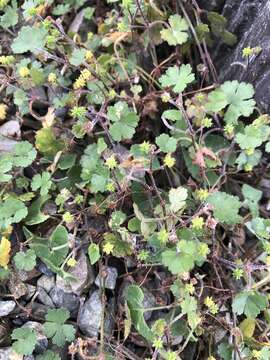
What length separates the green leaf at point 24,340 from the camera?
5.89 ft

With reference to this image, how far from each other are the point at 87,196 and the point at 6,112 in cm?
55

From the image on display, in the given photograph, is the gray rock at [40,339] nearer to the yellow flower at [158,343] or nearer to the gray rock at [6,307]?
the gray rock at [6,307]

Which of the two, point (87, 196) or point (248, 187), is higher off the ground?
point (248, 187)

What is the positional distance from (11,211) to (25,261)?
200 millimetres

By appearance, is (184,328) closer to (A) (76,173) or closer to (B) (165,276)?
(B) (165,276)

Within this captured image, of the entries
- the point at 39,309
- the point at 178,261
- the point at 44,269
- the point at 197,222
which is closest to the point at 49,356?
the point at 39,309

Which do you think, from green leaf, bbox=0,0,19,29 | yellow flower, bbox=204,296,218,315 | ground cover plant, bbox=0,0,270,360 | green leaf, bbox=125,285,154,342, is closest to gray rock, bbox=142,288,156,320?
ground cover plant, bbox=0,0,270,360

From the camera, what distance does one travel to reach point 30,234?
198cm

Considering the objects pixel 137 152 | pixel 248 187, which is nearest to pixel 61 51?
pixel 137 152

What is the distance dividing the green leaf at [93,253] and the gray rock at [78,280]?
91 millimetres

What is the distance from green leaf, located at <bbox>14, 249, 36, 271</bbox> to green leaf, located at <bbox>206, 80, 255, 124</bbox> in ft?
2.81

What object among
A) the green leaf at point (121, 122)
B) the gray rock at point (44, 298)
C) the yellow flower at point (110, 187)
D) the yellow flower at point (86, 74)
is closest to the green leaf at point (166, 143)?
the green leaf at point (121, 122)

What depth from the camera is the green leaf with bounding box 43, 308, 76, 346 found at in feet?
6.12

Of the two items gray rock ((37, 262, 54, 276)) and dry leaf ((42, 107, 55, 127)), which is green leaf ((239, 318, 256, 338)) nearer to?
gray rock ((37, 262, 54, 276))
